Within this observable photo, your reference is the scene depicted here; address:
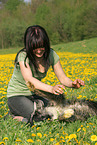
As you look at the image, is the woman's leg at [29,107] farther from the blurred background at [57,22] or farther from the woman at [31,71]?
the blurred background at [57,22]

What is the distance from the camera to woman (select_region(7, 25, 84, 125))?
2.26 meters

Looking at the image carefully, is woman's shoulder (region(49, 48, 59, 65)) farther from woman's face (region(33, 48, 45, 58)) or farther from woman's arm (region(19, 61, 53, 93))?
woman's arm (region(19, 61, 53, 93))

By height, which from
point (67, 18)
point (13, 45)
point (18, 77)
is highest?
point (18, 77)

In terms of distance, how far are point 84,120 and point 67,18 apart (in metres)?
39.8

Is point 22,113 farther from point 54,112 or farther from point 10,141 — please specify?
point 10,141

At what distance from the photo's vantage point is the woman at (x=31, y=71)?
2.26 m

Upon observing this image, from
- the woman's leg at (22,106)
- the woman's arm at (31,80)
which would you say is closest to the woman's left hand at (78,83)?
the woman's arm at (31,80)

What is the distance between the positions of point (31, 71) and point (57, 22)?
40.6 metres

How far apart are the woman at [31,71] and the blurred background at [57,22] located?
3278cm

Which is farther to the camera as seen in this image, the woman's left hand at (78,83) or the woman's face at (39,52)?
the woman's face at (39,52)

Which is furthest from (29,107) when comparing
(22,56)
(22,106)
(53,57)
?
(53,57)

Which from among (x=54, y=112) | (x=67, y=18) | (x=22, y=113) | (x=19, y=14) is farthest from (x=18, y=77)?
(x=19, y=14)

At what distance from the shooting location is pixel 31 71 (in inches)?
97.7

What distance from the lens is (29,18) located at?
46.5 metres
